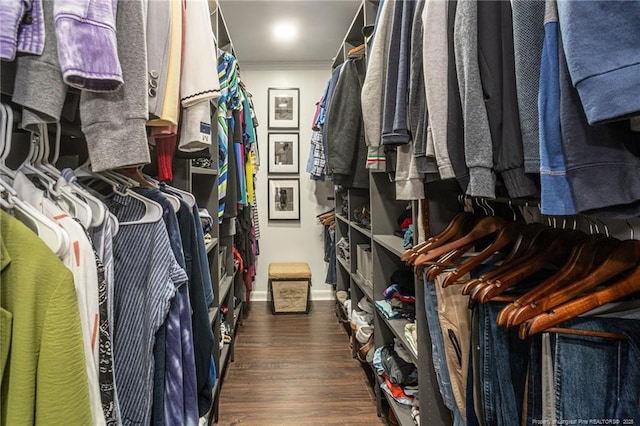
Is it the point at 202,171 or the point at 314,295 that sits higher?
the point at 202,171

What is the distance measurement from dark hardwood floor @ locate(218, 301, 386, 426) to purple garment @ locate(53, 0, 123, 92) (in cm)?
183

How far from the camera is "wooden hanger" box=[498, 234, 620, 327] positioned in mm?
750

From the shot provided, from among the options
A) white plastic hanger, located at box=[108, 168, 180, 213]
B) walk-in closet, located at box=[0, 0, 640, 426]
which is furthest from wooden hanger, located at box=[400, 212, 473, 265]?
white plastic hanger, located at box=[108, 168, 180, 213]

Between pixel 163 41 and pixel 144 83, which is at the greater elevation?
pixel 163 41

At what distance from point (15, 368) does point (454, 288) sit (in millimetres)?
977

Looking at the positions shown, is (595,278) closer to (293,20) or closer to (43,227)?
(43,227)

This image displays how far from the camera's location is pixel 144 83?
827mm

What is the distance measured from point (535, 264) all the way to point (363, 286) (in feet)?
4.94

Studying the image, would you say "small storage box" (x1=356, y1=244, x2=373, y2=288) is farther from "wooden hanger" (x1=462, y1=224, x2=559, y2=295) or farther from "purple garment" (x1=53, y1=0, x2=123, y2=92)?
"purple garment" (x1=53, y1=0, x2=123, y2=92)

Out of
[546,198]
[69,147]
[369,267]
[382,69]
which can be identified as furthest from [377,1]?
[546,198]

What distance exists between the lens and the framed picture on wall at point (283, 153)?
4.04 m

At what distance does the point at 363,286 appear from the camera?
7.74ft

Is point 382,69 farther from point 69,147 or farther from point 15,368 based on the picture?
point 15,368

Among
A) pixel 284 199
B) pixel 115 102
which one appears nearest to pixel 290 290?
pixel 284 199
